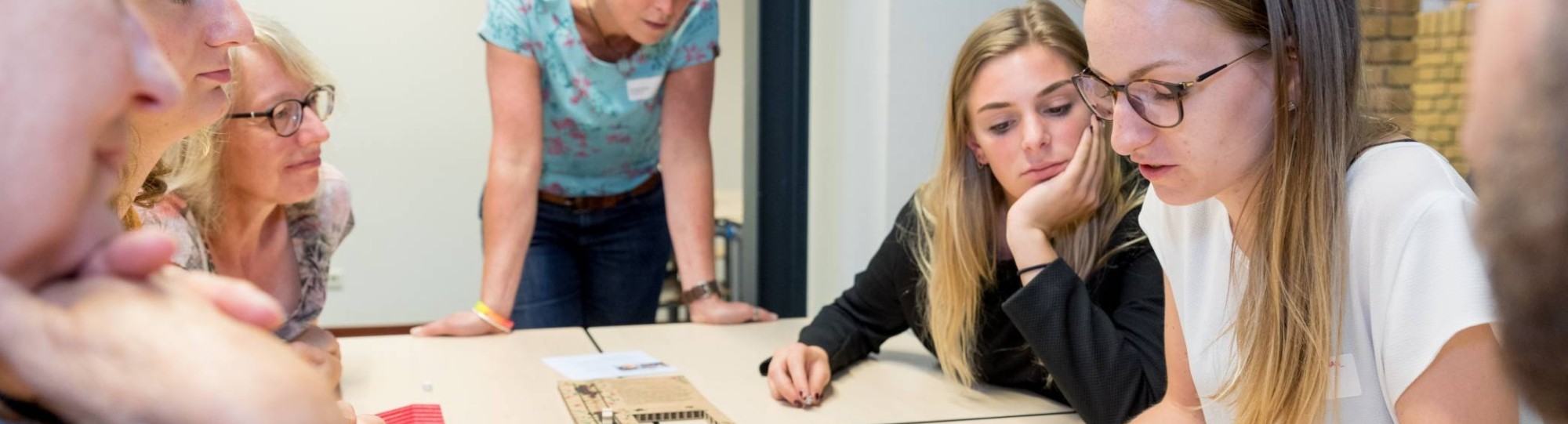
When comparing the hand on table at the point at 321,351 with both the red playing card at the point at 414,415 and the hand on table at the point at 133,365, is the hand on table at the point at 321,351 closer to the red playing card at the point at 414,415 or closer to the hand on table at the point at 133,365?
the red playing card at the point at 414,415

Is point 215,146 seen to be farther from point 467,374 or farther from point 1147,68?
point 1147,68

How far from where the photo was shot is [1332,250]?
1121 mm

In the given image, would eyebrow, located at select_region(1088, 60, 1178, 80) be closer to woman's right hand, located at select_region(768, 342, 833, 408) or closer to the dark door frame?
woman's right hand, located at select_region(768, 342, 833, 408)

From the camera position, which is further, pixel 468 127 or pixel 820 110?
pixel 468 127

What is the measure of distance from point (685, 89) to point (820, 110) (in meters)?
0.79

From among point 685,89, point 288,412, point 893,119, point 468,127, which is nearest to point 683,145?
point 685,89

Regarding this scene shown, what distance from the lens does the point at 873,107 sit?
279 cm

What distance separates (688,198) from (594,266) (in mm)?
261

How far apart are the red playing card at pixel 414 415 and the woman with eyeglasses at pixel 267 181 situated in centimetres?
21

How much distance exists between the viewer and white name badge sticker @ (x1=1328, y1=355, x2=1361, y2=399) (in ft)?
3.77

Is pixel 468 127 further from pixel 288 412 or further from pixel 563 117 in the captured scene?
pixel 288 412

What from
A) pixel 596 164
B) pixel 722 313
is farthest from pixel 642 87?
pixel 722 313

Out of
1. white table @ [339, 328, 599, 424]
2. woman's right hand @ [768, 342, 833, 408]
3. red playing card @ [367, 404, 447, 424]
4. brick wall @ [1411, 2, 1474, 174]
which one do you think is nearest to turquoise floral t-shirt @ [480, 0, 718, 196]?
white table @ [339, 328, 599, 424]

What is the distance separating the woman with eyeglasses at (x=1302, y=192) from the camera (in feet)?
3.38
